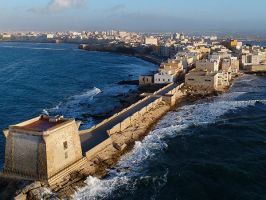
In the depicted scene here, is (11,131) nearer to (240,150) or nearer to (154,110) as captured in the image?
(240,150)

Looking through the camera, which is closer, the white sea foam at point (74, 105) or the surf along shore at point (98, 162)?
the surf along shore at point (98, 162)

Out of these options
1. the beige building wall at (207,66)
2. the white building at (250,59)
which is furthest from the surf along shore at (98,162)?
the white building at (250,59)

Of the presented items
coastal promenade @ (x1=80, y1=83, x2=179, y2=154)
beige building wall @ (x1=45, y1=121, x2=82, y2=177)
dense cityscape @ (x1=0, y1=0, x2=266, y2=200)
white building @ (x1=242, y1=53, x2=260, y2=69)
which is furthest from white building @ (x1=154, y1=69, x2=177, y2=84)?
beige building wall @ (x1=45, y1=121, x2=82, y2=177)

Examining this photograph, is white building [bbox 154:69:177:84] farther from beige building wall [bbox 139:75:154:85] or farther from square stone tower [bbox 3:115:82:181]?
square stone tower [bbox 3:115:82:181]

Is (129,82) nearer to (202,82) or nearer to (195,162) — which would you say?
(202,82)

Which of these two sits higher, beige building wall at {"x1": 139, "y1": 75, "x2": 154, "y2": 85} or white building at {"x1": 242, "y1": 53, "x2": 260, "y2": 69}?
white building at {"x1": 242, "y1": 53, "x2": 260, "y2": 69}

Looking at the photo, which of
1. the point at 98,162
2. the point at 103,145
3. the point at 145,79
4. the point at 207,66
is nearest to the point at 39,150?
the point at 98,162

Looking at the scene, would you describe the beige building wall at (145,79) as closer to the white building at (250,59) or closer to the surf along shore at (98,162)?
Result: the surf along shore at (98,162)
